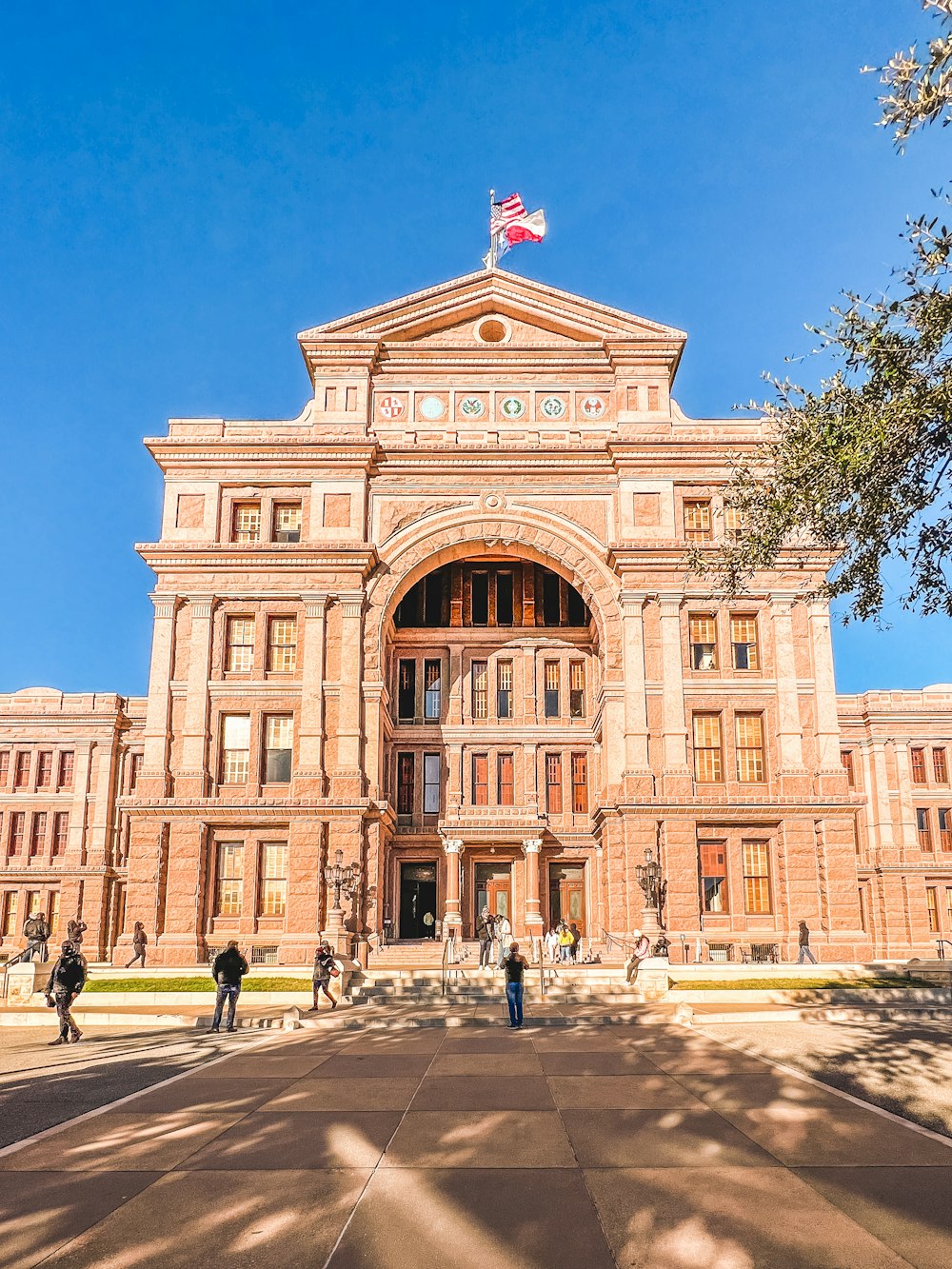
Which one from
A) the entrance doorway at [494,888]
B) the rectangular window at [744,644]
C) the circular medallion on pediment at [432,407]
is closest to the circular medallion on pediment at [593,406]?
the circular medallion on pediment at [432,407]

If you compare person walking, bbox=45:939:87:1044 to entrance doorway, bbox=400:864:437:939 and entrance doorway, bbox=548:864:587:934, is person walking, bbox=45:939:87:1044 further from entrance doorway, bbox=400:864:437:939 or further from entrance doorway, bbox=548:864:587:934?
entrance doorway, bbox=548:864:587:934

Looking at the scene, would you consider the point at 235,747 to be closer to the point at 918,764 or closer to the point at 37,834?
the point at 37,834

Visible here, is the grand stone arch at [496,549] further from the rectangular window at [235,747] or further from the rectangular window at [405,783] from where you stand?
the rectangular window at [405,783]

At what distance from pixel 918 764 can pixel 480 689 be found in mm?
28859

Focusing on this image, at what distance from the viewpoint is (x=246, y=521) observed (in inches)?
1672

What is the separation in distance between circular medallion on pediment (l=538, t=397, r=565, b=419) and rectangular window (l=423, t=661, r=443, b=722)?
468 inches

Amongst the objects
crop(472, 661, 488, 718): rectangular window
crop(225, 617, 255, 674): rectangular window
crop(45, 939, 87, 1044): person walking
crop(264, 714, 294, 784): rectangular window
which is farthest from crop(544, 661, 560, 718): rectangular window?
crop(45, 939, 87, 1044): person walking

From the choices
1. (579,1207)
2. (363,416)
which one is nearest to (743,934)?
(363,416)

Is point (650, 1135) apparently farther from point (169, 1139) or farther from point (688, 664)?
point (688, 664)

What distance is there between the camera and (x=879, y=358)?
13.4 metres

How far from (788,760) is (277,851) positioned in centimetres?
1862

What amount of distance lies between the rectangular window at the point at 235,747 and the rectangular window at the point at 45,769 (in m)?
27.6

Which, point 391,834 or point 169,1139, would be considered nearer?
point 169,1139

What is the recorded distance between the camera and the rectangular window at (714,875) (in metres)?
38.8
